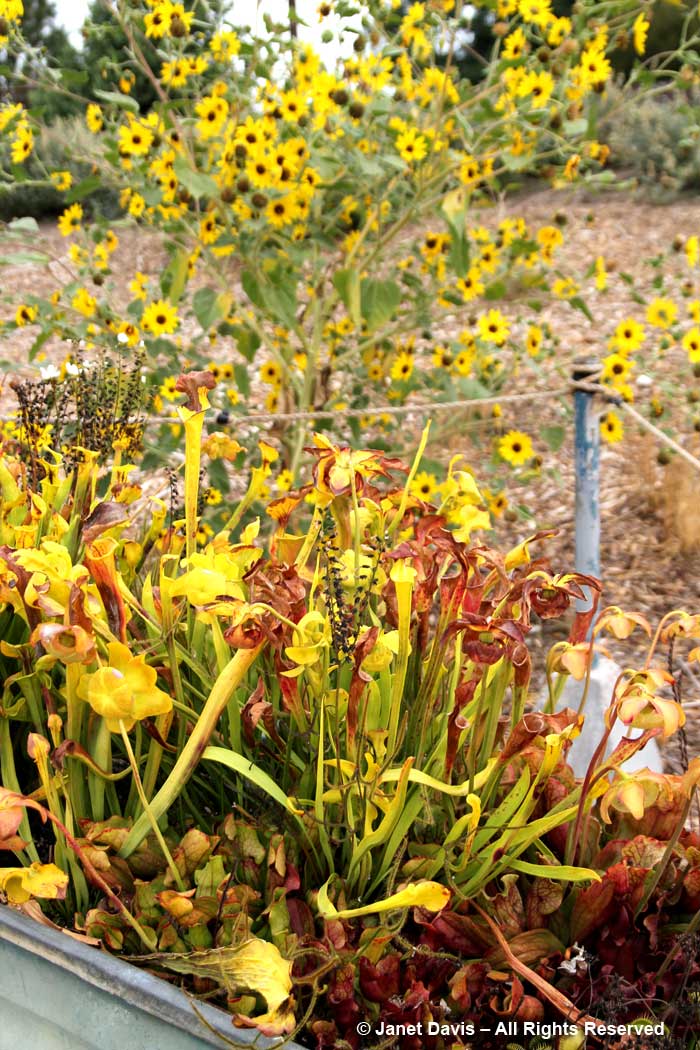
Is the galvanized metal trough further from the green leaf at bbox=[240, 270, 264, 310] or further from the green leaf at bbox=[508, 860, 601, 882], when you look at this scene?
the green leaf at bbox=[240, 270, 264, 310]

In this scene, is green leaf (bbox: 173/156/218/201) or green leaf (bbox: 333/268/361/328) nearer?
green leaf (bbox: 173/156/218/201)

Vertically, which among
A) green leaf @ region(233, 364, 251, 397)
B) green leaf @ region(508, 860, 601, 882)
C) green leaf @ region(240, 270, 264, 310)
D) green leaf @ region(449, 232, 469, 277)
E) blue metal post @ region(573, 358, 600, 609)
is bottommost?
green leaf @ region(508, 860, 601, 882)

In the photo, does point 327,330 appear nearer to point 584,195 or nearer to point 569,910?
point 569,910

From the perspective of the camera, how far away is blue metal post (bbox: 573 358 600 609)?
1969 millimetres

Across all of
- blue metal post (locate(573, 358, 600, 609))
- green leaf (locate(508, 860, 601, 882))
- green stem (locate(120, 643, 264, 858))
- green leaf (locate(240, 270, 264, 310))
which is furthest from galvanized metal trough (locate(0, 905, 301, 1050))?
green leaf (locate(240, 270, 264, 310))

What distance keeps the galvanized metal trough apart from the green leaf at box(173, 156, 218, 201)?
5.57ft

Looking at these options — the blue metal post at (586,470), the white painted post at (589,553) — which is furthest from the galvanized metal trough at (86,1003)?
the blue metal post at (586,470)

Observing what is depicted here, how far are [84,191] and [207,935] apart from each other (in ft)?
6.86

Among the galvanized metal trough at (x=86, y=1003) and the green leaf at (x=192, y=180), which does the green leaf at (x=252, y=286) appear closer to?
the green leaf at (x=192, y=180)

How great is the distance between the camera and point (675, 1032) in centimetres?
87

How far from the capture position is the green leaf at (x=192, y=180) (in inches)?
84.9

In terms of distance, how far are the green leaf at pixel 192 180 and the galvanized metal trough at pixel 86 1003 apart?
1699mm

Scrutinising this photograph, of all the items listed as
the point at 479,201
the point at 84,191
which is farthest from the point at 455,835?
the point at 479,201

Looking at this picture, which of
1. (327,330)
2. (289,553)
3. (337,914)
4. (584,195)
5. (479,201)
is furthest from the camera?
(584,195)
